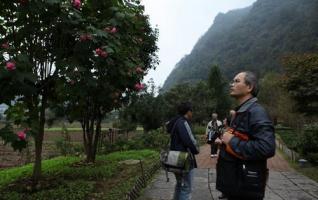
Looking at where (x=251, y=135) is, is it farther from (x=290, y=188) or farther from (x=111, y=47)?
(x=290, y=188)

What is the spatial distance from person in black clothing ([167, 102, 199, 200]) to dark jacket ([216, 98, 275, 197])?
2.71 metres

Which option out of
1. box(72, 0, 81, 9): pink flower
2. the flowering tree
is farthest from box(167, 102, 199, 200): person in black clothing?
box(72, 0, 81, 9): pink flower

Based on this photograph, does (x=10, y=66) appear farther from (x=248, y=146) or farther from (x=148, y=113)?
(x=148, y=113)

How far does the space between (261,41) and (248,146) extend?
10192cm

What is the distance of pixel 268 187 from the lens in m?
10.3

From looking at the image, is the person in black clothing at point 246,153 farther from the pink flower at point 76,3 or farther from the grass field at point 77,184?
the grass field at point 77,184

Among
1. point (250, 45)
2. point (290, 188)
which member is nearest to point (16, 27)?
point (290, 188)

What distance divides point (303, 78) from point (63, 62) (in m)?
10.5

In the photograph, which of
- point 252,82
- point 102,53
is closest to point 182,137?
point 102,53

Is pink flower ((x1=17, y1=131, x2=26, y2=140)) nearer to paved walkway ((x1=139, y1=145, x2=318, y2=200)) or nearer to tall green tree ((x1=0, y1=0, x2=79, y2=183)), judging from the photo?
tall green tree ((x1=0, y1=0, x2=79, y2=183))

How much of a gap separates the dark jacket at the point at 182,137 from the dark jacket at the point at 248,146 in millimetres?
2691

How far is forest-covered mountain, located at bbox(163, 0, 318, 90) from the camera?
80812 millimetres

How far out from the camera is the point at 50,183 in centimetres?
921

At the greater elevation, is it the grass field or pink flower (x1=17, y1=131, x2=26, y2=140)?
pink flower (x1=17, y1=131, x2=26, y2=140)
